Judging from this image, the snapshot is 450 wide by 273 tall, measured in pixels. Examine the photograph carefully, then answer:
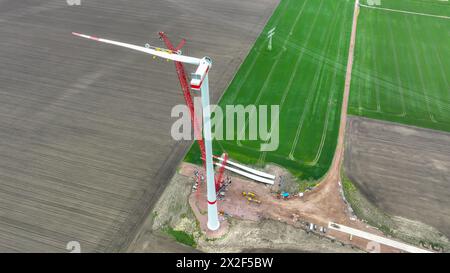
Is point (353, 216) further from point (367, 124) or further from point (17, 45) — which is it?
point (17, 45)

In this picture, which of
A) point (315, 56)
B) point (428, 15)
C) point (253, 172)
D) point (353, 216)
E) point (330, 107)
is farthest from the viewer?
point (428, 15)

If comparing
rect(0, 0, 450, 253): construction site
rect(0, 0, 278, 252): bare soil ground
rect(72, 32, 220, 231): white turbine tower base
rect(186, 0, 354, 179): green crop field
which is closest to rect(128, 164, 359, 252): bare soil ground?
rect(0, 0, 450, 253): construction site

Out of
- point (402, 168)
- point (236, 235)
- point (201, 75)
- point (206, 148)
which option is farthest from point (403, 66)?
point (201, 75)

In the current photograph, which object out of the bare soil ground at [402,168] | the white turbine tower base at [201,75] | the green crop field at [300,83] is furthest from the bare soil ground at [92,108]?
the bare soil ground at [402,168]

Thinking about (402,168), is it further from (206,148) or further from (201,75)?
(201,75)
